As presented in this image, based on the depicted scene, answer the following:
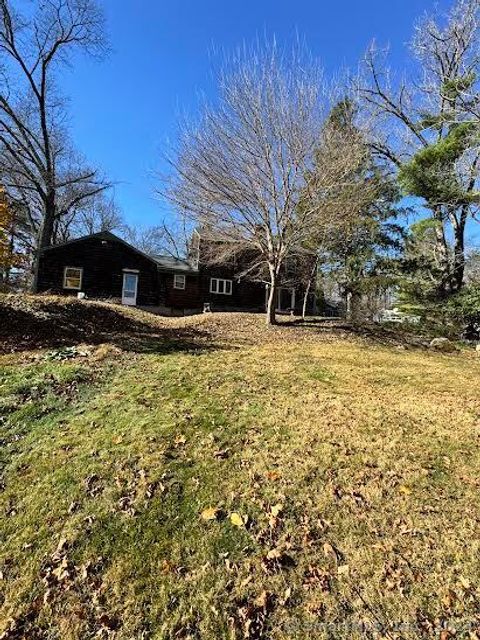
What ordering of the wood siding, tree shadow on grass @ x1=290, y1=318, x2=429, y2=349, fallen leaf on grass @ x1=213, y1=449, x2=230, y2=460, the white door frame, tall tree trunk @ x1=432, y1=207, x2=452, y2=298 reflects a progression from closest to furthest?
1. fallen leaf on grass @ x1=213, y1=449, x2=230, y2=460
2. tree shadow on grass @ x1=290, y1=318, x2=429, y2=349
3. tall tree trunk @ x1=432, y1=207, x2=452, y2=298
4. the wood siding
5. the white door frame

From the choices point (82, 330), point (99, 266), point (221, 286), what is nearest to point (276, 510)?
point (82, 330)

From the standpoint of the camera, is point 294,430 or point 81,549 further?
point 294,430

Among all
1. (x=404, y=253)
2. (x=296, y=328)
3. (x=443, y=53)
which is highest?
(x=443, y=53)

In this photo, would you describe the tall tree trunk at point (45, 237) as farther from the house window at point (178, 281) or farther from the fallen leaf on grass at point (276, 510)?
the fallen leaf on grass at point (276, 510)

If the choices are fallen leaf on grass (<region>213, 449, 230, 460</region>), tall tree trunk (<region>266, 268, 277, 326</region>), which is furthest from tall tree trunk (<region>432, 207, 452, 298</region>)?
fallen leaf on grass (<region>213, 449, 230, 460</region>)

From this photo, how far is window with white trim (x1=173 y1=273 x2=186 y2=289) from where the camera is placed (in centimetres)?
2317

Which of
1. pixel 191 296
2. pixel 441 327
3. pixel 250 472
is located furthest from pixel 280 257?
pixel 191 296

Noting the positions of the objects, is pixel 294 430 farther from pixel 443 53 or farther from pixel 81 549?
pixel 443 53

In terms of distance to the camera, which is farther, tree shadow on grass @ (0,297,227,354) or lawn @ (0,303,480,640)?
tree shadow on grass @ (0,297,227,354)

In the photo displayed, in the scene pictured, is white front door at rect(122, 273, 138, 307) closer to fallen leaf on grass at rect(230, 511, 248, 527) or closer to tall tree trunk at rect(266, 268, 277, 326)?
tall tree trunk at rect(266, 268, 277, 326)

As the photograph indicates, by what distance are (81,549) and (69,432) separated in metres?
1.82

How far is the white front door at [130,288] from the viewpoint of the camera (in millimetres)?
21688

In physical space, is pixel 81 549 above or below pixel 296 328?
below

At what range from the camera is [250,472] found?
3.68 meters
